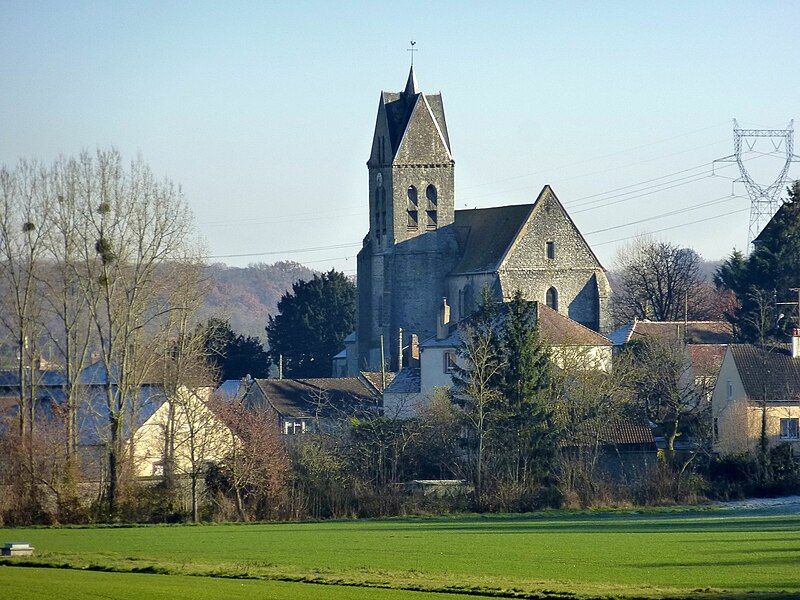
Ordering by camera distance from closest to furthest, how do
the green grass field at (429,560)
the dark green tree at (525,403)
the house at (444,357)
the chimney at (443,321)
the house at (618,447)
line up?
the green grass field at (429,560)
the dark green tree at (525,403)
the house at (618,447)
the house at (444,357)
the chimney at (443,321)

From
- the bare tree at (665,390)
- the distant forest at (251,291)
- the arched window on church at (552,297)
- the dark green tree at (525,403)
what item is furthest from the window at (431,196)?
the distant forest at (251,291)

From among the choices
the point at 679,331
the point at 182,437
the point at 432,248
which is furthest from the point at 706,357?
the point at 182,437

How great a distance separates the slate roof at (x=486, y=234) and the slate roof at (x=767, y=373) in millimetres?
21375

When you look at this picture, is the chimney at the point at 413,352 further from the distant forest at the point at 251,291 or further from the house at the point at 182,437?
the distant forest at the point at 251,291

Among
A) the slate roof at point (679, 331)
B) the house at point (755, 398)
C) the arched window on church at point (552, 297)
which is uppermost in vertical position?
the arched window on church at point (552, 297)

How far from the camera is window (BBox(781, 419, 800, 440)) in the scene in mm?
50281

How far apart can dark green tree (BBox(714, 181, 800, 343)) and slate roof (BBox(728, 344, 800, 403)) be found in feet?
38.8

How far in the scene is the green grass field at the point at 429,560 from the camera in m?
19.8

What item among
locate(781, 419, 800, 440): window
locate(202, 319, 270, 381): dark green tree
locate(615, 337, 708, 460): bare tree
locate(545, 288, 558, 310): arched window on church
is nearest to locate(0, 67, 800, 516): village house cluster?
locate(545, 288, 558, 310): arched window on church

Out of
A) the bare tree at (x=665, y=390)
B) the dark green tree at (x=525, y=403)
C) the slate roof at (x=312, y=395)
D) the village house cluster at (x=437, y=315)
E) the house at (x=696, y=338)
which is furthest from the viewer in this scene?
the slate roof at (x=312, y=395)

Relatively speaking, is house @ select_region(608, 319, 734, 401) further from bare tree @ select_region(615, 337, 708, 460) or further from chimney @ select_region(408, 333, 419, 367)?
chimney @ select_region(408, 333, 419, 367)

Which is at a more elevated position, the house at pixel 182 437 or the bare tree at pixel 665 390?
the bare tree at pixel 665 390

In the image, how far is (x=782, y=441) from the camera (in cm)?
4934

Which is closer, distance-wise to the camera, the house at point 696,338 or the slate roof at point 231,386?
the house at point 696,338
